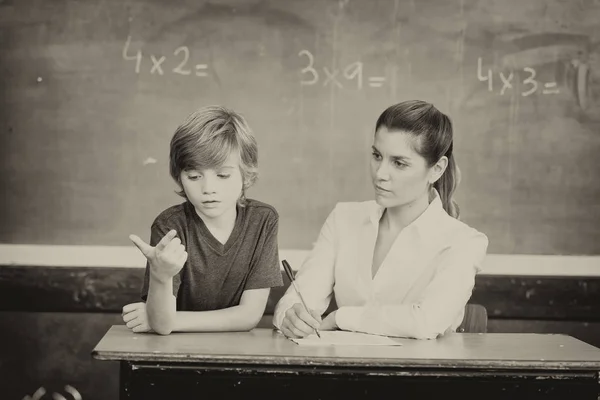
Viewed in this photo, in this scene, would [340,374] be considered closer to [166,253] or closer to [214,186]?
[166,253]

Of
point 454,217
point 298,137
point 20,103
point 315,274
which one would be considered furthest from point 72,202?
point 454,217

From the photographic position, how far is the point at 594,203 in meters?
3.85

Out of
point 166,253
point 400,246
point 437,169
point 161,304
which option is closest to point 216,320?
point 161,304

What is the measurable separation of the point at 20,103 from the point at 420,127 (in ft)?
6.04

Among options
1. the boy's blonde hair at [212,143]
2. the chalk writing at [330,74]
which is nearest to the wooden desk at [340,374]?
the boy's blonde hair at [212,143]

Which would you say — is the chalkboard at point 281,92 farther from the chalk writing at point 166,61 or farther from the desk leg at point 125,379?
the desk leg at point 125,379

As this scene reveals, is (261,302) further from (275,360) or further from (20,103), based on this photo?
(20,103)

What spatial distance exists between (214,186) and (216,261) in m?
0.22

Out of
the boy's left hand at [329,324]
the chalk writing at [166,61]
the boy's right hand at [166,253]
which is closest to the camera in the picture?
the boy's right hand at [166,253]

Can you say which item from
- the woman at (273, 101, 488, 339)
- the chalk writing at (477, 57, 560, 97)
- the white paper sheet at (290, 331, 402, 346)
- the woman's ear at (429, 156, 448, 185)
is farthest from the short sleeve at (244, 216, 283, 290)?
the chalk writing at (477, 57, 560, 97)

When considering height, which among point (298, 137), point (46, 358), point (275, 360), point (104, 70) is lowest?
point (46, 358)

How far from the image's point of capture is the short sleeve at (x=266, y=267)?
2.60 m

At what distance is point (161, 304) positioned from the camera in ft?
7.80

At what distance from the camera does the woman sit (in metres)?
2.60
